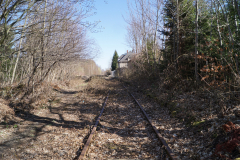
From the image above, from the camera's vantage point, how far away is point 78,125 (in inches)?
271

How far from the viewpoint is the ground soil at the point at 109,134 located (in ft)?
14.8

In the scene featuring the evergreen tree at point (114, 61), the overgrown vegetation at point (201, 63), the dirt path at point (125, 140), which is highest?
the evergreen tree at point (114, 61)

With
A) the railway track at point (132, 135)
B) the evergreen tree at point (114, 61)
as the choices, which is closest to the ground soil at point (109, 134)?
the railway track at point (132, 135)

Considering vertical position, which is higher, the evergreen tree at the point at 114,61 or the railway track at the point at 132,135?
the evergreen tree at the point at 114,61

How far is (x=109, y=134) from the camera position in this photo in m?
6.05

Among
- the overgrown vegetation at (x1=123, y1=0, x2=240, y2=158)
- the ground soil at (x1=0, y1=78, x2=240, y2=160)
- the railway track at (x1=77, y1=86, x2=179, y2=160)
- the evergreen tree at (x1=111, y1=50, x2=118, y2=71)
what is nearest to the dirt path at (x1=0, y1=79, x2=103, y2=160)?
the ground soil at (x1=0, y1=78, x2=240, y2=160)

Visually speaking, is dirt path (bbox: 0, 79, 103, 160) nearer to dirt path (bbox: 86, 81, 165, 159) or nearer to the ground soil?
the ground soil

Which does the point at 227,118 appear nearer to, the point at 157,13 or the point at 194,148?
the point at 194,148

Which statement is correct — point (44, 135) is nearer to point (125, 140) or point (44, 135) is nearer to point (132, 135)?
point (125, 140)

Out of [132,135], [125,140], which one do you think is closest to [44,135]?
[125,140]

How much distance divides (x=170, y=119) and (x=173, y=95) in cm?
293

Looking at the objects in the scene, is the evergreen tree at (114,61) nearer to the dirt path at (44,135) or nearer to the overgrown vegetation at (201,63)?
the overgrown vegetation at (201,63)

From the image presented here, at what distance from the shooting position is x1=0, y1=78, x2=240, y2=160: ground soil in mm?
4516

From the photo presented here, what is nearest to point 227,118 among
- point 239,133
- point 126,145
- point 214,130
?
point 214,130
